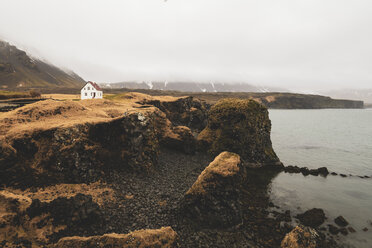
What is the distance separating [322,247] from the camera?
13680mm

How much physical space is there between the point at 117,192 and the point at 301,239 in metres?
16.5

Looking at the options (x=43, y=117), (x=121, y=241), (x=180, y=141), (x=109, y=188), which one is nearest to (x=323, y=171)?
(x=180, y=141)

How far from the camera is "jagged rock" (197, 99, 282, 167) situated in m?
33.8

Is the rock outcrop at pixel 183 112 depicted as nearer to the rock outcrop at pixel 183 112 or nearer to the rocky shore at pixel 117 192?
the rock outcrop at pixel 183 112

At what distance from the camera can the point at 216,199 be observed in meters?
16.1

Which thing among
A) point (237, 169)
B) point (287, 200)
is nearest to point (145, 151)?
point (237, 169)

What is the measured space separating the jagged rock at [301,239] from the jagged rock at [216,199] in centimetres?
379

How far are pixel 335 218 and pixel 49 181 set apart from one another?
2907 cm

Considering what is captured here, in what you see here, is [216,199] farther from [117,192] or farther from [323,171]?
[323,171]

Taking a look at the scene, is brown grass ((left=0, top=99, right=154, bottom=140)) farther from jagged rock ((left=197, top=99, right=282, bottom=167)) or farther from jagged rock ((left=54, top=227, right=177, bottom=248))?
jagged rock ((left=197, top=99, right=282, bottom=167))

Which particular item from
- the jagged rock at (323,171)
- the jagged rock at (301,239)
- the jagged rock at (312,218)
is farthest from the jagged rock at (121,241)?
the jagged rock at (323,171)

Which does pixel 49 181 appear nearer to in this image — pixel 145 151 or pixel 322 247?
pixel 145 151

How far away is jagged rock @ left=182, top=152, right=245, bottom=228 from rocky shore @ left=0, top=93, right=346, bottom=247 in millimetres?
83

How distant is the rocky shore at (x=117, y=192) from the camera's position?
39.9 feet
